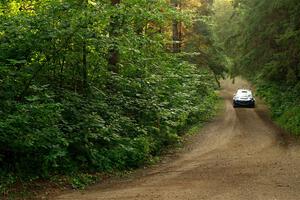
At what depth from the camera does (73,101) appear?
1282 cm

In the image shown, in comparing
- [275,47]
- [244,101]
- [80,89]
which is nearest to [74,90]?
[80,89]

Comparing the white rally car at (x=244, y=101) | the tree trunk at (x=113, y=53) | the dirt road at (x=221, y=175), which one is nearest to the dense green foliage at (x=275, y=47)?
the white rally car at (x=244, y=101)

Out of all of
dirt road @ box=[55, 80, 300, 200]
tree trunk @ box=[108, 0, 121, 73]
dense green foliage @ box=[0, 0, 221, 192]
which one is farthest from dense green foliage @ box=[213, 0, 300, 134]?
tree trunk @ box=[108, 0, 121, 73]

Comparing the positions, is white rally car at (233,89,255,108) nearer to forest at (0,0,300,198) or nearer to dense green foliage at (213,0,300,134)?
dense green foliage at (213,0,300,134)

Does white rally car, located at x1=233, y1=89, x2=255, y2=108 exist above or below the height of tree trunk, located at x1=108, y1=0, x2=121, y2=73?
below

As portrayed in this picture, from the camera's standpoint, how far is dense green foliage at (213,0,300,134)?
23767 mm

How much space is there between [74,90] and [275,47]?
18747mm

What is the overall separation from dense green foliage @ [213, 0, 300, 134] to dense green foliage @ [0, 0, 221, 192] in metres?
9.64

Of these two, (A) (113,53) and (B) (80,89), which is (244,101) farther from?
(B) (80,89)

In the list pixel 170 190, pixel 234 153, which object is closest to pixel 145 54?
pixel 234 153

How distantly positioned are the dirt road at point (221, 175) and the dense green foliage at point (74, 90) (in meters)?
1.29

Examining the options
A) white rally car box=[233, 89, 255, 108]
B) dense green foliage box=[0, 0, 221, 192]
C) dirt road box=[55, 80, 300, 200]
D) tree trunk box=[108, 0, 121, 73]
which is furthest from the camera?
white rally car box=[233, 89, 255, 108]

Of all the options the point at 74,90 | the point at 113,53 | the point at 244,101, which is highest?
the point at 113,53

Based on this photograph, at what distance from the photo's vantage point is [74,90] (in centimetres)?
1356
